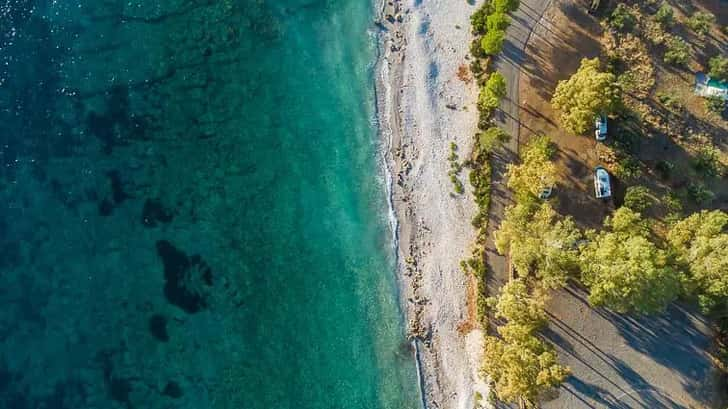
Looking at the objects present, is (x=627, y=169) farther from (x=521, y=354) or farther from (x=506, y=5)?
(x=521, y=354)

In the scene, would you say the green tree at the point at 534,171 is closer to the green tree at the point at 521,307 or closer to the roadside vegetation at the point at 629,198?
the roadside vegetation at the point at 629,198

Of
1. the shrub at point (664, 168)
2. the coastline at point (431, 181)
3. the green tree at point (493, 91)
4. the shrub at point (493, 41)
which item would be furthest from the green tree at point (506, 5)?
the shrub at point (664, 168)

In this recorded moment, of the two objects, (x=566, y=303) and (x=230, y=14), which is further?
(x=230, y=14)

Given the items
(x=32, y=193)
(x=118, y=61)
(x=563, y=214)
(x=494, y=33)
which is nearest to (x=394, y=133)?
A: (x=494, y=33)

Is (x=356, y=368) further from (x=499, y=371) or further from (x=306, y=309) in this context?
(x=499, y=371)

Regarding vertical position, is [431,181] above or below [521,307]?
above

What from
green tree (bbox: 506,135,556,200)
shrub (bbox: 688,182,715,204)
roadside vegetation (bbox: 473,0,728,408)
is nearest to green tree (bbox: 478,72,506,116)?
roadside vegetation (bbox: 473,0,728,408)

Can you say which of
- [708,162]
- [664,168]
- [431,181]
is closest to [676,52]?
[708,162]
